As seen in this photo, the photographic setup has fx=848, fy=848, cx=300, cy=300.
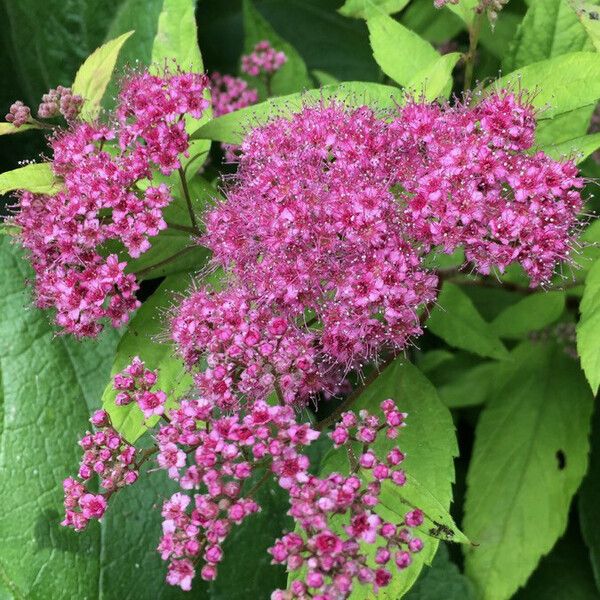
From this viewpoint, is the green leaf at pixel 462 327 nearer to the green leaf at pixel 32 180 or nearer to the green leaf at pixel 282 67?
the green leaf at pixel 282 67

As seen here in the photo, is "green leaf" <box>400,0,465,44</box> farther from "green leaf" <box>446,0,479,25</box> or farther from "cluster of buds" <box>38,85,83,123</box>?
"cluster of buds" <box>38,85,83,123</box>

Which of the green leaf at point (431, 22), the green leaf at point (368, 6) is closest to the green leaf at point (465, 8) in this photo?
the green leaf at point (368, 6)

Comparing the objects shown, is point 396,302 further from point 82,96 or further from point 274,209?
point 82,96

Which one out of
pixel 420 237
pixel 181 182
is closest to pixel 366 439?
pixel 420 237

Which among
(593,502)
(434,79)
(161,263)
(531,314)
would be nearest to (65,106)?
(161,263)

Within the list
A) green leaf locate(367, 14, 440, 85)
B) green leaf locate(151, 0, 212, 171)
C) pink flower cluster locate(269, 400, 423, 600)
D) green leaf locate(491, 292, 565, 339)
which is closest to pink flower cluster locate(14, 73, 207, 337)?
green leaf locate(151, 0, 212, 171)
